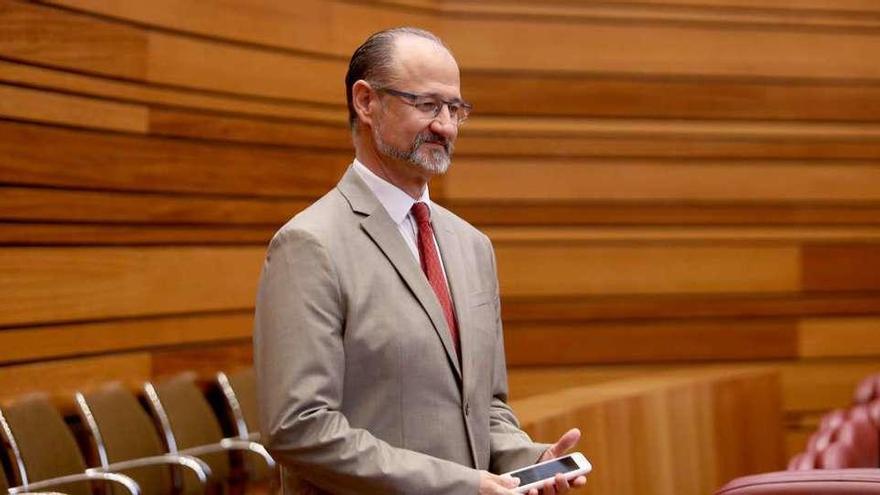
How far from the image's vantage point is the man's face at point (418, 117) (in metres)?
1.28

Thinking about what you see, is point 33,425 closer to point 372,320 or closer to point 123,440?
point 123,440

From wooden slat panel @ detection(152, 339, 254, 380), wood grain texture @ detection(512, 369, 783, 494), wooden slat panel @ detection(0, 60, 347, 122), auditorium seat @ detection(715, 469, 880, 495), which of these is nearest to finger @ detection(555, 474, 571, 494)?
auditorium seat @ detection(715, 469, 880, 495)

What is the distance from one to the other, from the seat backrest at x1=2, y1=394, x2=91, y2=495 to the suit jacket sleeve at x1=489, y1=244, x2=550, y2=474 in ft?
3.86

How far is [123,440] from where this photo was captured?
2551mm

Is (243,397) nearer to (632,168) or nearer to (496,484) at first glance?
(632,168)

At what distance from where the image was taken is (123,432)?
8.43 feet

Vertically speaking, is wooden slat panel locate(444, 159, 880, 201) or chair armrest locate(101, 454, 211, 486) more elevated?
wooden slat panel locate(444, 159, 880, 201)

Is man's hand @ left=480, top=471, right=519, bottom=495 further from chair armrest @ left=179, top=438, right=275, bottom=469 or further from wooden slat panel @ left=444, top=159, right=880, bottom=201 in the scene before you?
wooden slat panel @ left=444, top=159, right=880, bottom=201

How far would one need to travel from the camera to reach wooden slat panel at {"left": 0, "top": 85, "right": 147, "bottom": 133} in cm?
262

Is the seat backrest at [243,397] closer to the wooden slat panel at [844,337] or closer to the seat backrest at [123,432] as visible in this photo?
the seat backrest at [123,432]

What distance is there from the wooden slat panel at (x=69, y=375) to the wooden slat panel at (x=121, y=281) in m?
0.10

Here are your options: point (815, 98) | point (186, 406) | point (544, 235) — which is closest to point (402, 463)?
point (186, 406)

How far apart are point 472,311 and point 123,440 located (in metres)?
1.42

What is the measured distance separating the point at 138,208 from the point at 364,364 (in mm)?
1872
